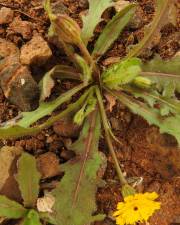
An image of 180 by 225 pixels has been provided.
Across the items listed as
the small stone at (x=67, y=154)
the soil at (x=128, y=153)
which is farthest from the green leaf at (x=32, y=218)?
the small stone at (x=67, y=154)

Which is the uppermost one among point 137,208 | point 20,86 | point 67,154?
point 20,86

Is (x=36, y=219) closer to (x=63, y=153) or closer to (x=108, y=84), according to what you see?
(x=63, y=153)

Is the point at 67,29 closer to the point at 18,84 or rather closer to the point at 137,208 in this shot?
the point at 18,84

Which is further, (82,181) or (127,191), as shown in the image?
(82,181)

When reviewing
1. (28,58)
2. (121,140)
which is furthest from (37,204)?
(28,58)

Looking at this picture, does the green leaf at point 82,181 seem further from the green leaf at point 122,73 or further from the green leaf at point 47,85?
the green leaf at point 47,85

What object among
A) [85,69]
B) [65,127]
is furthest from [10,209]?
[85,69]
